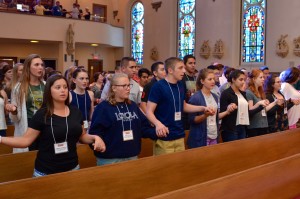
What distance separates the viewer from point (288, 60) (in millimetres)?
13297

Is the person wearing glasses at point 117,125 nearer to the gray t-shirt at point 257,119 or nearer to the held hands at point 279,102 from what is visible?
the gray t-shirt at point 257,119

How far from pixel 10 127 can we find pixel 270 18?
10927 mm

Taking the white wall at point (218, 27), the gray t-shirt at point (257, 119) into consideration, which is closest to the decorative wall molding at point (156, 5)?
the white wall at point (218, 27)

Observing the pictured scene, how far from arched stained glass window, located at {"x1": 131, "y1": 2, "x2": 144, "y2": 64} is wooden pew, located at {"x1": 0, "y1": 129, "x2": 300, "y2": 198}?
48.2 feet

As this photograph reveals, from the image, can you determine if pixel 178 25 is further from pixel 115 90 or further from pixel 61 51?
pixel 115 90

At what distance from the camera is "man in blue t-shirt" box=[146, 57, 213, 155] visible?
372cm

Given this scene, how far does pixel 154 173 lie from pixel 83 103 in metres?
1.61

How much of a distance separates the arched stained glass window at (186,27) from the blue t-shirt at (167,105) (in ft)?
42.8

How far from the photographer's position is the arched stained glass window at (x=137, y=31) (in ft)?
62.0

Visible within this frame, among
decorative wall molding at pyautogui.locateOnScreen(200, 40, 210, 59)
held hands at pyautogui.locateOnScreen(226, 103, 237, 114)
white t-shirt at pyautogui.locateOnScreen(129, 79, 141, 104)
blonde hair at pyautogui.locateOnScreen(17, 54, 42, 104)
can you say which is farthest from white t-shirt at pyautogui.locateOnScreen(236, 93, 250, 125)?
decorative wall molding at pyautogui.locateOnScreen(200, 40, 210, 59)

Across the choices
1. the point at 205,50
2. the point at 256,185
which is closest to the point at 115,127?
the point at 256,185

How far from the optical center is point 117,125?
3205 mm

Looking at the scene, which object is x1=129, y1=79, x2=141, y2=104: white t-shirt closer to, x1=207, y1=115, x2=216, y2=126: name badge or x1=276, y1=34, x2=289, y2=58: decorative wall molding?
x1=207, y1=115, x2=216, y2=126: name badge

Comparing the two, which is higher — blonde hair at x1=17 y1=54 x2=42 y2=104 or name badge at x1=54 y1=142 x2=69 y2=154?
blonde hair at x1=17 y1=54 x2=42 y2=104
